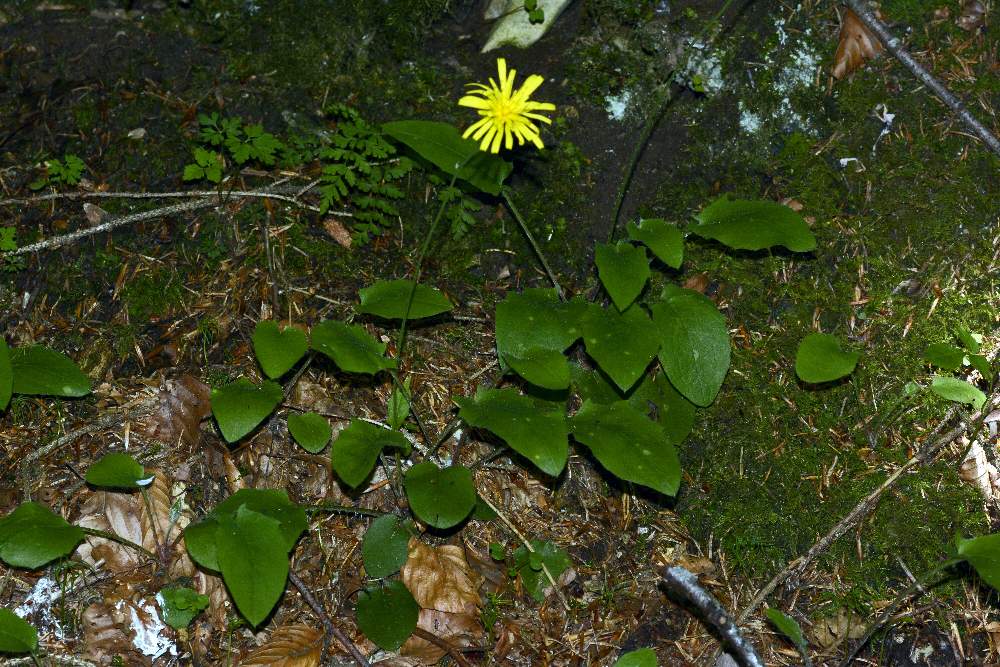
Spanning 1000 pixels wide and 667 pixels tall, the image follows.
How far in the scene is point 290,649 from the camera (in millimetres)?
2666

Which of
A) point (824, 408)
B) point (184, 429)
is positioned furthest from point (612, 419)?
point (184, 429)

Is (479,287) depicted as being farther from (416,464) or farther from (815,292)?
(815,292)

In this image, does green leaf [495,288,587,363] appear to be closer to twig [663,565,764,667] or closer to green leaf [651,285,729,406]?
green leaf [651,285,729,406]

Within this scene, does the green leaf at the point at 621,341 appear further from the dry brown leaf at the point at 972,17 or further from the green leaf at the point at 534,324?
the dry brown leaf at the point at 972,17

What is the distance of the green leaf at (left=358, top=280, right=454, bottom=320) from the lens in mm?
2930

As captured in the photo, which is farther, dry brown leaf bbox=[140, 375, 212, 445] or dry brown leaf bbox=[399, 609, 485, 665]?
dry brown leaf bbox=[140, 375, 212, 445]

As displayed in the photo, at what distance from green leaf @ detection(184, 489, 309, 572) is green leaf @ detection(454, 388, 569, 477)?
2.10 feet

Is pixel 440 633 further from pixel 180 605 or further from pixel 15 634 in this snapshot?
pixel 15 634

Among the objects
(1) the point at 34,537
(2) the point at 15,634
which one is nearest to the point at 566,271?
(1) the point at 34,537

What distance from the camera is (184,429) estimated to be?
3.00 metres

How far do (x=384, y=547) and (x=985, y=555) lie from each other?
1.81 metres

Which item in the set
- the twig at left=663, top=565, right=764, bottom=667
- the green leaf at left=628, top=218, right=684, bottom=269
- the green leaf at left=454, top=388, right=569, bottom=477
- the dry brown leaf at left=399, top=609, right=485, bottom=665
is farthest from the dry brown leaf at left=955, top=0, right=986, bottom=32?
the dry brown leaf at left=399, top=609, right=485, bottom=665

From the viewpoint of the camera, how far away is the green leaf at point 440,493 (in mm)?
2625

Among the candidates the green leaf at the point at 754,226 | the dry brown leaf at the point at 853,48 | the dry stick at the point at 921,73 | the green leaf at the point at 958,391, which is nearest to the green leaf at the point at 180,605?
the green leaf at the point at 754,226
